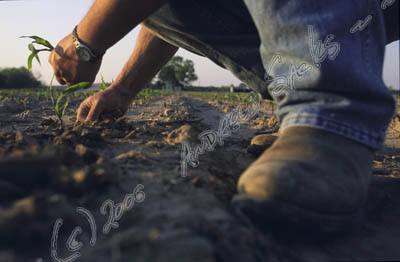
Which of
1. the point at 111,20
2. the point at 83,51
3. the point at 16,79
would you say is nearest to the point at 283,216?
the point at 111,20

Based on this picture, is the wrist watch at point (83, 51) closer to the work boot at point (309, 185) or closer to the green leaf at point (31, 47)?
the green leaf at point (31, 47)

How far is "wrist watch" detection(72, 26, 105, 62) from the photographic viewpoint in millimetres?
1427

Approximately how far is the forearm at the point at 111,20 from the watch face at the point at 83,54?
6 centimetres

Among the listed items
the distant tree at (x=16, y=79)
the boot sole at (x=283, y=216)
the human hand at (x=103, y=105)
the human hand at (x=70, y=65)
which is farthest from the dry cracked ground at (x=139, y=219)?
the distant tree at (x=16, y=79)

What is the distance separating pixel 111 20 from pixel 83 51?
1.21ft

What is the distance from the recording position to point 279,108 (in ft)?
3.33

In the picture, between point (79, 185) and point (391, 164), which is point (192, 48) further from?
point (391, 164)

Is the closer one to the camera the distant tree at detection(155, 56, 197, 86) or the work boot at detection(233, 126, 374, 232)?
the work boot at detection(233, 126, 374, 232)

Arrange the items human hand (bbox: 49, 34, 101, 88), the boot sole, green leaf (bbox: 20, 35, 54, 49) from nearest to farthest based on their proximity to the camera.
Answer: the boot sole, human hand (bbox: 49, 34, 101, 88), green leaf (bbox: 20, 35, 54, 49)

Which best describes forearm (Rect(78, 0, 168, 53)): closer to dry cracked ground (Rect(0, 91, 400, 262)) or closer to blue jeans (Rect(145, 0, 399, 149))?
blue jeans (Rect(145, 0, 399, 149))

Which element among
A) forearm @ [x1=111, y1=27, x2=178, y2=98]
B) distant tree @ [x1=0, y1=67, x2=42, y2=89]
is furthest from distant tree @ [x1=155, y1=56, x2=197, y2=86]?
forearm @ [x1=111, y1=27, x2=178, y2=98]

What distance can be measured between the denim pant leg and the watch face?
100cm

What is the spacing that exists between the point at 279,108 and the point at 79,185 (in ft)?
2.55

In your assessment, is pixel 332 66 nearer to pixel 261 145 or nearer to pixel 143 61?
pixel 261 145
